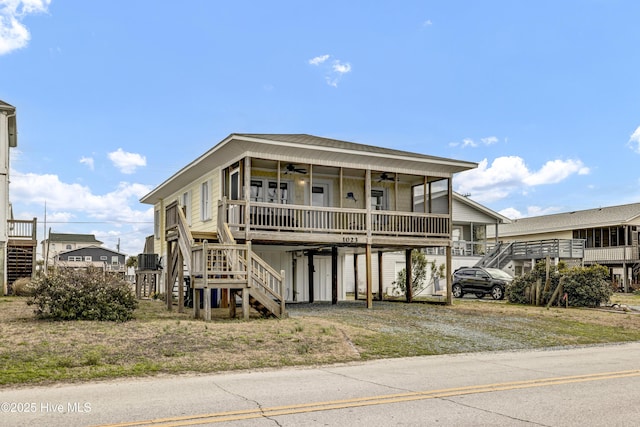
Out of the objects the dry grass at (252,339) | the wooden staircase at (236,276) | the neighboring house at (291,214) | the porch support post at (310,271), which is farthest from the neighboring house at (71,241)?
the wooden staircase at (236,276)

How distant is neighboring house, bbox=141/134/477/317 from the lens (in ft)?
54.6

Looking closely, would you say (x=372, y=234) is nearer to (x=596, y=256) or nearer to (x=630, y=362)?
(x=630, y=362)

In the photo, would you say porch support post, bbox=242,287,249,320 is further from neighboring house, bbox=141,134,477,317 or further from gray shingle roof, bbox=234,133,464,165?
gray shingle roof, bbox=234,133,464,165

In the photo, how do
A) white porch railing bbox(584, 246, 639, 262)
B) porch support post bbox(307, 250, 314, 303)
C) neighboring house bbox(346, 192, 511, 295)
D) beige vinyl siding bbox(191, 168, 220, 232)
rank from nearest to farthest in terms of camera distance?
beige vinyl siding bbox(191, 168, 220, 232)
porch support post bbox(307, 250, 314, 303)
neighboring house bbox(346, 192, 511, 295)
white porch railing bbox(584, 246, 639, 262)

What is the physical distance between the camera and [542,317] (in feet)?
62.0

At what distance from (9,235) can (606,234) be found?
3901cm

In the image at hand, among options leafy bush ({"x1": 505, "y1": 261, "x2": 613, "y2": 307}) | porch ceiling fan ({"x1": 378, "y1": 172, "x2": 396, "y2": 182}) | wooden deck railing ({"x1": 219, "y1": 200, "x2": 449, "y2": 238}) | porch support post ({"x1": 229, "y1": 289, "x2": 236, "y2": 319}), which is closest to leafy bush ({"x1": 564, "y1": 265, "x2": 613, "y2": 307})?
leafy bush ({"x1": 505, "y1": 261, "x2": 613, "y2": 307})

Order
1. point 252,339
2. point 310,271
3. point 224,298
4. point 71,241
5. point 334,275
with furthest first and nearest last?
point 71,241 < point 310,271 < point 334,275 < point 224,298 < point 252,339

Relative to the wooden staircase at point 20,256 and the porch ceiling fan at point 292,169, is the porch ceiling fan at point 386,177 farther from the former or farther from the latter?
the wooden staircase at point 20,256

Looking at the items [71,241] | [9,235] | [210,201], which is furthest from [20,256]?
[71,241]

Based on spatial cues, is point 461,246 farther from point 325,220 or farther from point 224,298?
point 224,298

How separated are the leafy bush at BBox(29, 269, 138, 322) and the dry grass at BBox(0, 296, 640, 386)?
46 centimetres

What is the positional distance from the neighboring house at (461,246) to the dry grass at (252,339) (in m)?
16.8

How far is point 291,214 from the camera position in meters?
20.4
